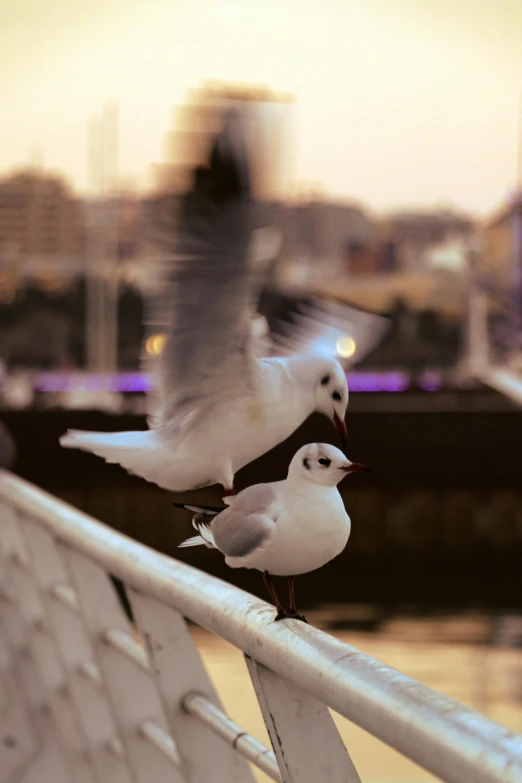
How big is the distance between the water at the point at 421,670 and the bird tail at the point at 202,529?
7422 millimetres

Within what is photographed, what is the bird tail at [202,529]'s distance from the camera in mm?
1079

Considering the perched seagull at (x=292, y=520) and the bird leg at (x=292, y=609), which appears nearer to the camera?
the perched seagull at (x=292, y=520)

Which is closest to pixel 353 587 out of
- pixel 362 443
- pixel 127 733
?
pixel 362 443

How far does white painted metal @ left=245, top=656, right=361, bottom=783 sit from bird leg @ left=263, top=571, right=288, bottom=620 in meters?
0.05

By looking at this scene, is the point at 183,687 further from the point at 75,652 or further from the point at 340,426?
the point at 75,652

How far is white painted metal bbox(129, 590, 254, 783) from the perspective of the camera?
4.89 ft

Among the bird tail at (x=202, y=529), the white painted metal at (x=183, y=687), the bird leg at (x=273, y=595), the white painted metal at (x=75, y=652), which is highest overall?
the bird tail at (x=202, y=529)

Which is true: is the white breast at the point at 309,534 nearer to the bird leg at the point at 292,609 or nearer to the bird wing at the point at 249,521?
the bird wing at the point at 249,521

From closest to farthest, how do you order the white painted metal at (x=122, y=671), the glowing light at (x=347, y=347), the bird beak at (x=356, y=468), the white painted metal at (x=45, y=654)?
the bird beak at (x=356, y=468) < the glowing light at (x=347, y=347) < the white painted metal at (x=122, y=671) < the white painted metal at (x=45, y=654)

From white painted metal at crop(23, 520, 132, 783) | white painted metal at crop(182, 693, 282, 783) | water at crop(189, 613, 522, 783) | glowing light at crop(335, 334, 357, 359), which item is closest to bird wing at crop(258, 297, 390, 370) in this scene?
glowing light at crop(335, 334, 357, 359)

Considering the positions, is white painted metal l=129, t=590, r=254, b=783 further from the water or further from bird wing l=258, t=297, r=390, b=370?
the water

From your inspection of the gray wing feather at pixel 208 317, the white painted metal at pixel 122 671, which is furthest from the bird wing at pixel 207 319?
the white painted metal at pixel 122 671

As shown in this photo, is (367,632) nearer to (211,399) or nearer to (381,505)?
(381,505)

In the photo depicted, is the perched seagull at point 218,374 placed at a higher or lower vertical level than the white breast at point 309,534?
higher
